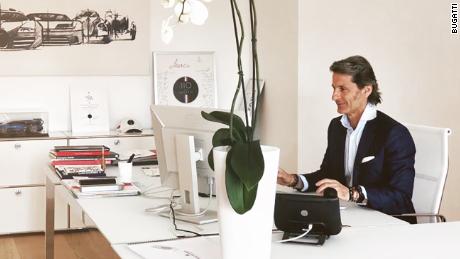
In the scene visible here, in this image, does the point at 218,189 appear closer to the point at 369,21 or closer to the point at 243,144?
the point at 243,144

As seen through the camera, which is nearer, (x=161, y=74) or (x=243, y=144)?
(x=243, y=144)

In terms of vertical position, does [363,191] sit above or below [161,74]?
below

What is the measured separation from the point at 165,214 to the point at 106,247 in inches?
93.8

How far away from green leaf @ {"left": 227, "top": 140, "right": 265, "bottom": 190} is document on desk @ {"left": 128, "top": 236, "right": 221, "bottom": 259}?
1.55ft

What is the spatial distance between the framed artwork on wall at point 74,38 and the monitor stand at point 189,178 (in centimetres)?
298

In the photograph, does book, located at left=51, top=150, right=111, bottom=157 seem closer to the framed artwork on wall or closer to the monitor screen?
the monitor screen

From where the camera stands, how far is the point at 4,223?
551cm

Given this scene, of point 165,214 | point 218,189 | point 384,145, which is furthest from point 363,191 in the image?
point 218,189

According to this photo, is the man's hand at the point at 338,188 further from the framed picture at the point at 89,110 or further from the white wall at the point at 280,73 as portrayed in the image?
the framed picture at the point at 89,110

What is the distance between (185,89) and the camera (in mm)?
6188

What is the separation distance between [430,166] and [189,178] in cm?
119

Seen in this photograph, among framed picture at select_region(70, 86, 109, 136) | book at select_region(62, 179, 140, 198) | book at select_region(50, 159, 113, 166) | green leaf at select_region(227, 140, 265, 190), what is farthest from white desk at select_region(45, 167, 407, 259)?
framed picture at select_region(70, 86, 109, 136)

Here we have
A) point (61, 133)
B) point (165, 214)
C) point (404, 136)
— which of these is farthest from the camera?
point (61, 133)

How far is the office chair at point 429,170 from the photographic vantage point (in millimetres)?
3373
